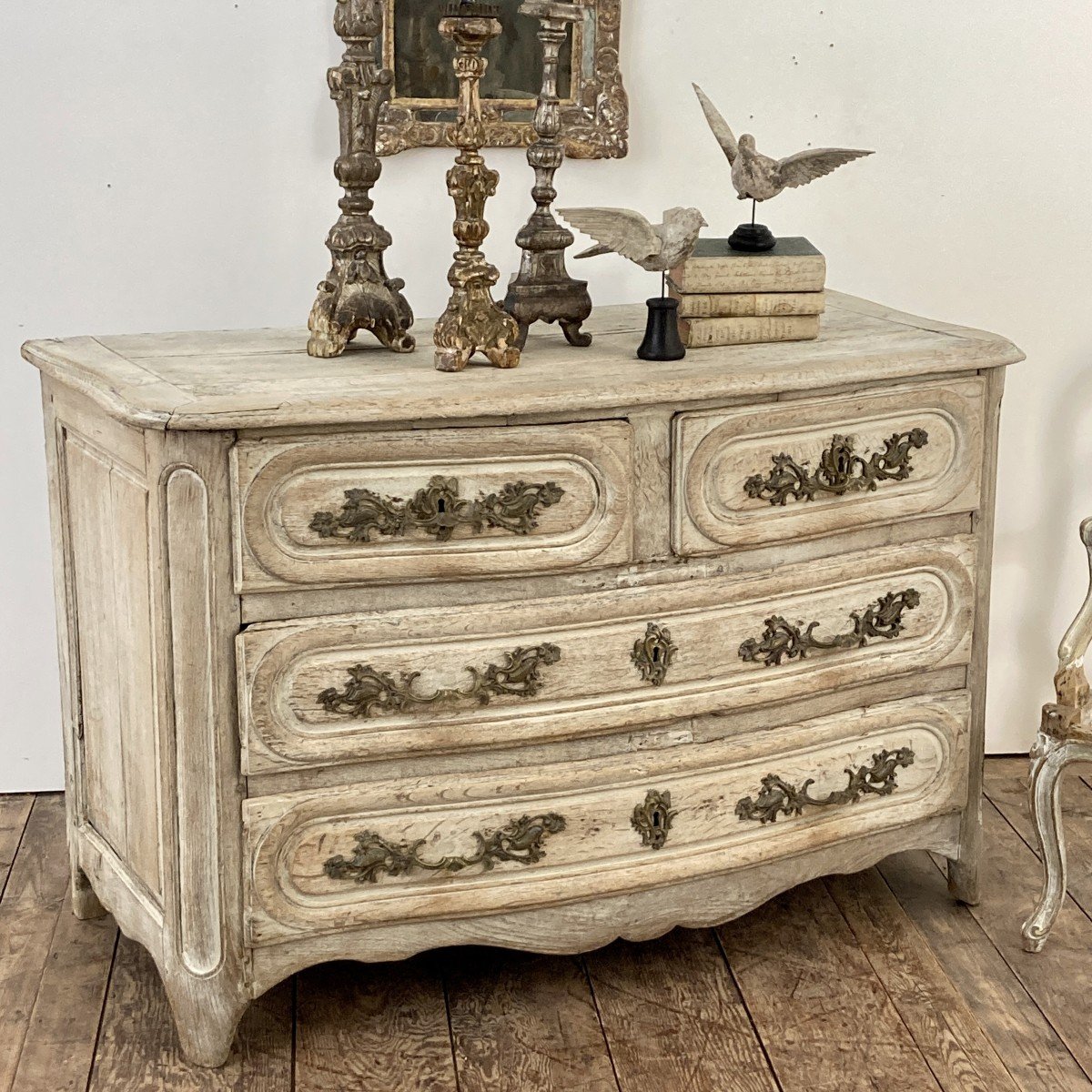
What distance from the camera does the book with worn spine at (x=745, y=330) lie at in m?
2.43

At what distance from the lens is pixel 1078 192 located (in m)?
3.17

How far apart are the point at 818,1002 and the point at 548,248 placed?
1327 millimetres

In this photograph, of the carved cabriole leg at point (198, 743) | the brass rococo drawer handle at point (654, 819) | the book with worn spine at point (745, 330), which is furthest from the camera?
the book with worn spine at point (745, 330)

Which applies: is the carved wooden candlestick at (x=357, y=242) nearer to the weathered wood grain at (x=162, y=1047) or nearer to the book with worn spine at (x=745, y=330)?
the book with worn spine at (x=745, y=330)

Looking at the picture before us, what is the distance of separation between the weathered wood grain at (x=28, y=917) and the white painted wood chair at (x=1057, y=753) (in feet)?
5.59

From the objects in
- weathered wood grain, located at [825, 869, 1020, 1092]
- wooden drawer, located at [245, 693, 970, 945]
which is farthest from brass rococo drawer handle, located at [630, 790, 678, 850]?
weathered wood grain, located at [825, 869, 1020, 1092]

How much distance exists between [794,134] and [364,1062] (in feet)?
6.49

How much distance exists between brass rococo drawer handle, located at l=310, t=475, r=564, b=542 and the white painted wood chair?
98 cm

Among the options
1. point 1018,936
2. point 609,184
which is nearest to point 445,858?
point 1018,936

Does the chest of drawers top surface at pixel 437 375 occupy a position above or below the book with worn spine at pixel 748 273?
below

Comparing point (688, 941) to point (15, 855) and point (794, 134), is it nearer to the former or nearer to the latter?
point (15, 855)

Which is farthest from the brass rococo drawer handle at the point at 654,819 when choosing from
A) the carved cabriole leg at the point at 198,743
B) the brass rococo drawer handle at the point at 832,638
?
the carved cabriole leg at the point at 198,743

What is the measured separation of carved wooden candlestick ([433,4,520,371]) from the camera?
2.20m

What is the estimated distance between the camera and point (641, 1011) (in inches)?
95.9
